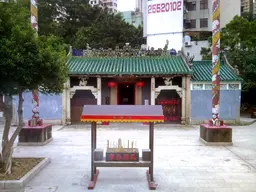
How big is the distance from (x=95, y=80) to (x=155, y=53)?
440 cm

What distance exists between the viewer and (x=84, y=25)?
37.0 m

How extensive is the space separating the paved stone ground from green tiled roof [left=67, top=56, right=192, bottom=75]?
4578 mm

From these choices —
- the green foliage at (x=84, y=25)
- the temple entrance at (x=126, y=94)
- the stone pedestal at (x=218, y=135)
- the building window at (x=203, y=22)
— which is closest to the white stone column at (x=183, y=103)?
the temple entrance at (x=126, y=94)

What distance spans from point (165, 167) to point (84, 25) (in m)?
32.1

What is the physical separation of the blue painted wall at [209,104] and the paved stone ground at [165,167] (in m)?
3.29

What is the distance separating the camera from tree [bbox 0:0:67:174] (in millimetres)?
6230

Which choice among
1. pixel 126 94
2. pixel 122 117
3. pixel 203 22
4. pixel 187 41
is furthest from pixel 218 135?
pixel 203 22

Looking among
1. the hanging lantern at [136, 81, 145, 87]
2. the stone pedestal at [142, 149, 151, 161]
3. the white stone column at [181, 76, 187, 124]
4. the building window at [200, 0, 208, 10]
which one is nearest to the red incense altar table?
the stone pedestal at [142, 149, 151, 161]

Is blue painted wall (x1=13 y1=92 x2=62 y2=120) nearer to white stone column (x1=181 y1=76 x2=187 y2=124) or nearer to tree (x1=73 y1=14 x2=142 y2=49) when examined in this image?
white stone column (x1=181 y1=76 x2=187 y2=124)

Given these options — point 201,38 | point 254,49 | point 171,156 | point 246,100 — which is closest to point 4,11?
point 171,156

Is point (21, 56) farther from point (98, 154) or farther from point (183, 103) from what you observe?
point (183, 103)

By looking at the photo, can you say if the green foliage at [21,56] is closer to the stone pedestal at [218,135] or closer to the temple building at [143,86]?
the stone pedestal at [218,135]

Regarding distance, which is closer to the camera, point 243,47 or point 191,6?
point 243,47

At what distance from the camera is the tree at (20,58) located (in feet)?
20.4
